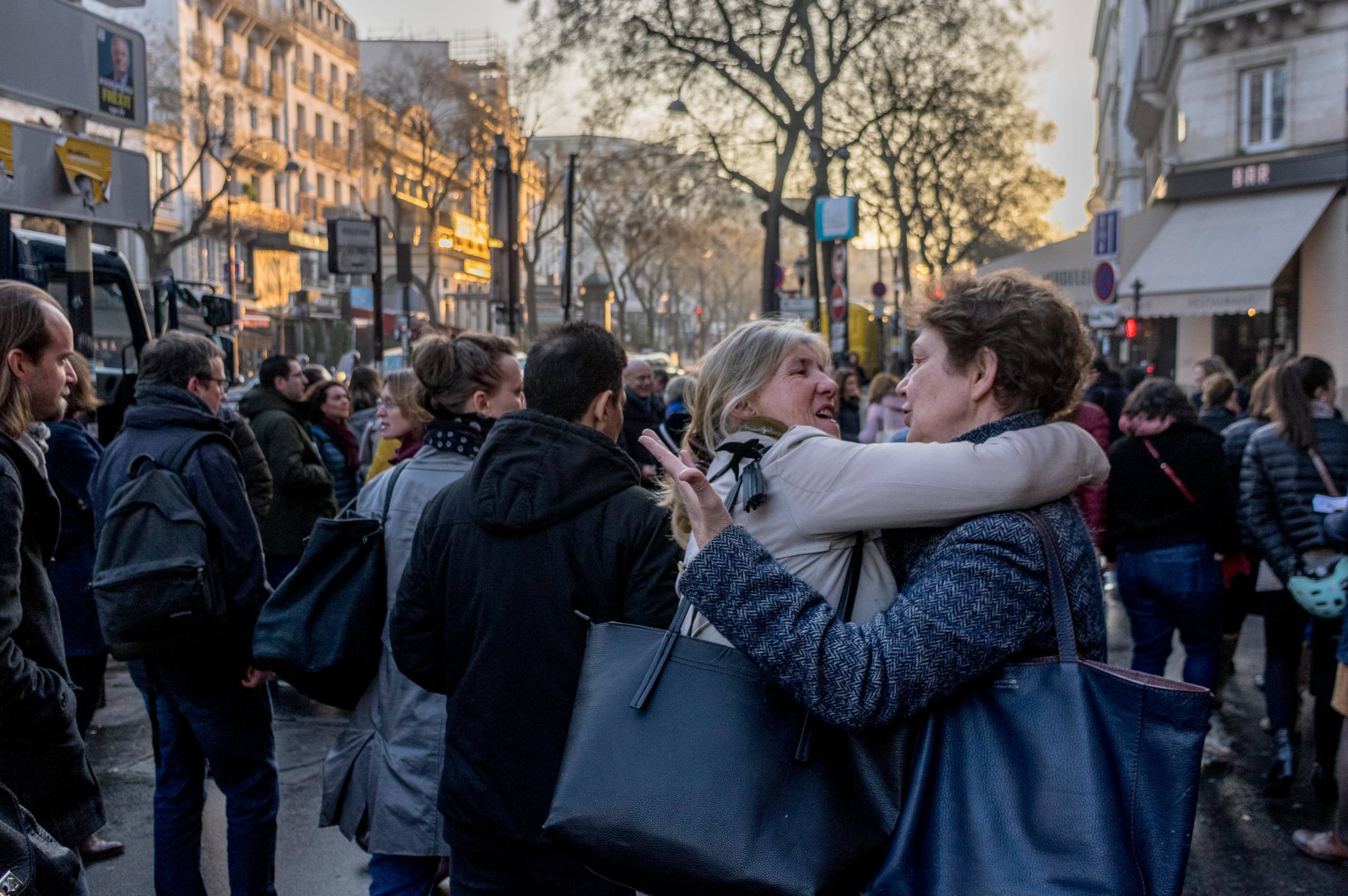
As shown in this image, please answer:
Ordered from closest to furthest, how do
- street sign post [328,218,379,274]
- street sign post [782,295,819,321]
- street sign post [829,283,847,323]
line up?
1. street sign post [328,218,379,274]
2. street sign post [829,283,847,323]
3. street sign post [782,295,819,321]

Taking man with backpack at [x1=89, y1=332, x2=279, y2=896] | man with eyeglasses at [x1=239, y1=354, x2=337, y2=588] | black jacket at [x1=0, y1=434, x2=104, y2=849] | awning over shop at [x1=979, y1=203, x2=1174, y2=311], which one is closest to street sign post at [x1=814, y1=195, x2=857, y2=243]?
awning over shop at [x1=979, y1=203, x2=1174, y2=311]

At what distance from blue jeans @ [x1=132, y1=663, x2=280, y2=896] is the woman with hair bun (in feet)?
1.64

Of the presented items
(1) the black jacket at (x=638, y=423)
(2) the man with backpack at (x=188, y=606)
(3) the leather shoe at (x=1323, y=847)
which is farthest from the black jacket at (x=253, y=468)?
(3) the leather shoe at (x=1323, y=847)

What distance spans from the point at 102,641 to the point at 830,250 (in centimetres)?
2004

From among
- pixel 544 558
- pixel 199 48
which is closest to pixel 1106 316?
pixel 544 558

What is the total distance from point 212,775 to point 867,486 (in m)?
2.81

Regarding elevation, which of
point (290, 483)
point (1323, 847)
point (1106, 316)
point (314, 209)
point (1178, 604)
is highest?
point (314, 209)

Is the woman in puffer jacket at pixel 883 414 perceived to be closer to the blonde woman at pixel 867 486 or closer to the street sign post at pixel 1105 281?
the street sign post at pixel 1105 281

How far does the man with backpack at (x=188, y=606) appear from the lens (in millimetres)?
3428

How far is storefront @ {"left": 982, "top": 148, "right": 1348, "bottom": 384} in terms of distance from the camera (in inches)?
840

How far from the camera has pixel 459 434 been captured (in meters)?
3.47

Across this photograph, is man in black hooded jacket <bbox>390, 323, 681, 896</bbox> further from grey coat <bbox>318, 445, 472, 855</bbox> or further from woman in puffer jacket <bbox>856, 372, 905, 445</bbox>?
woman in puffer jacket <bbox>856, 372, 905, 445</bbox>

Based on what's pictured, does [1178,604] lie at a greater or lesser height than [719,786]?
lesser

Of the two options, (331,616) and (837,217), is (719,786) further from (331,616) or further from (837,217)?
(837,217)
